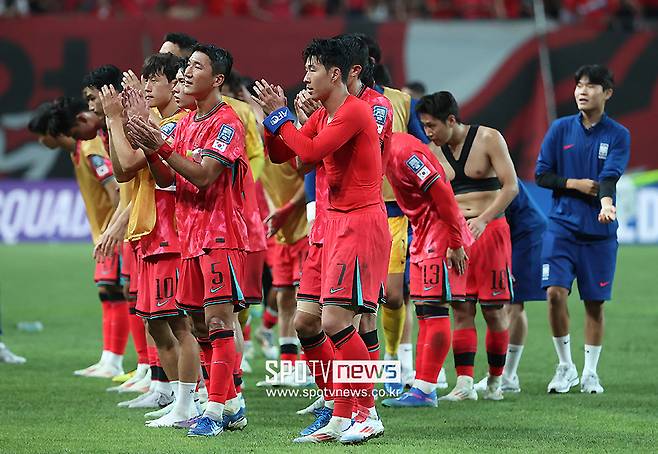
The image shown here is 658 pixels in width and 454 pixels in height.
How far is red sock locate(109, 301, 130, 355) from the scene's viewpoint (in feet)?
31.8

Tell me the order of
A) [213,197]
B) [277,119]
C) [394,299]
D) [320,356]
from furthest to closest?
[394,299] < [320,356] < [213,197] < [277,119]

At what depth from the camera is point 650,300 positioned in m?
14.5

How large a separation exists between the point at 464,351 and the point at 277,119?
8.73 ft

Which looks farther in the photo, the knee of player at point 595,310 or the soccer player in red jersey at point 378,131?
the knee of player at point 595,310

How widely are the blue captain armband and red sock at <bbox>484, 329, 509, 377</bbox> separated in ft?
9.33

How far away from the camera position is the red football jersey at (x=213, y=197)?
22.3ft

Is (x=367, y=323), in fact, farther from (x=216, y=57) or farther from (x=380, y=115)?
(x=216, y=57)

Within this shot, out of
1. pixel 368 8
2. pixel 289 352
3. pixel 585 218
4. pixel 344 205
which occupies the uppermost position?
pixel 368 8

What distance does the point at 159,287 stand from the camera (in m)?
7.27

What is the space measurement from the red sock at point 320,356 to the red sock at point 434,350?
3.71 feet

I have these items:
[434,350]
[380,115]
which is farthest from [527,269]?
[380,115]

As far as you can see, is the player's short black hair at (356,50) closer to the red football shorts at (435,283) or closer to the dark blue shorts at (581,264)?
the red football shorts at (435,283)

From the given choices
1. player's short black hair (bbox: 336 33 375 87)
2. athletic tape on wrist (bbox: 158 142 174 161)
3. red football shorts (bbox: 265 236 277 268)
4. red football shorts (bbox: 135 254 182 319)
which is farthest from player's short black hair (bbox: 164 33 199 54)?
athletic tape on wrist (bbox: 158 142 174 161)

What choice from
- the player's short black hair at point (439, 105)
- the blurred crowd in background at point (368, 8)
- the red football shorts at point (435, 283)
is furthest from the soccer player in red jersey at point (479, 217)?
the blurred crowd in background at point (368, 8)
